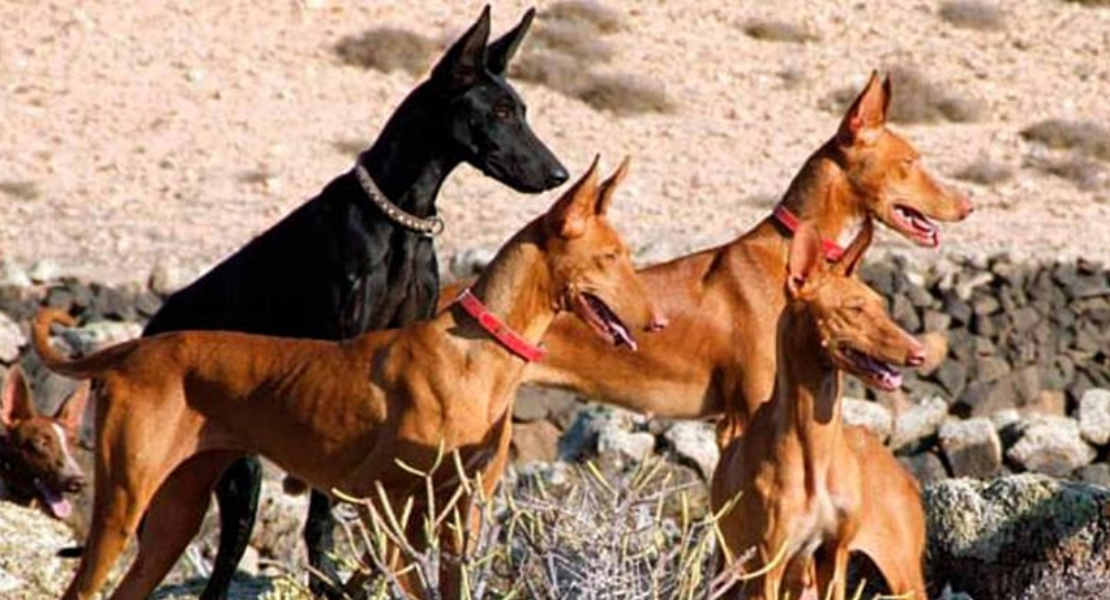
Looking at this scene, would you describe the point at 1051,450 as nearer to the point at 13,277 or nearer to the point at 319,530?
the point at 13,277

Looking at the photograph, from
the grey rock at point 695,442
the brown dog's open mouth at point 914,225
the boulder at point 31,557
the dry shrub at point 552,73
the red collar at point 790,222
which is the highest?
the red collar at point 790,222

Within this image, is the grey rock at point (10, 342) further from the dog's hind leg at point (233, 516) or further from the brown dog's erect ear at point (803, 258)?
the brown dog's erect ear at point (803, 258)

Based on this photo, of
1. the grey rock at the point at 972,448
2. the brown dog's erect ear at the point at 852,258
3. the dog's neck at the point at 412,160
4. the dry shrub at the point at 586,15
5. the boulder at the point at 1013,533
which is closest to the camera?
the brown dog's erect ear at the point at 852,258

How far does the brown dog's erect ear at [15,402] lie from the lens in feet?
53.5

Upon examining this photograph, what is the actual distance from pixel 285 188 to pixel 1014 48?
297 inches

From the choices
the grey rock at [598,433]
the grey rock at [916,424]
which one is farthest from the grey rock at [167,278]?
the grey rock at [916,424]

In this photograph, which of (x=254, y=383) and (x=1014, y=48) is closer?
(x=254, y=383)

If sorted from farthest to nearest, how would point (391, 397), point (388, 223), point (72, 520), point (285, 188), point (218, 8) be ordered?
point (218, 8), point (285, 188), point (72, 520), point (388, 223), point (391, 397)

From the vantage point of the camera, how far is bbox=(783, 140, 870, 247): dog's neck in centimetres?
1316

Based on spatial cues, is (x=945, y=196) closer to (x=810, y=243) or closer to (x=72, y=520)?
(x=810, y=243)

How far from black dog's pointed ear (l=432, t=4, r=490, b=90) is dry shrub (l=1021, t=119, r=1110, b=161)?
50.8 ft

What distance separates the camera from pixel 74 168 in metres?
26.3

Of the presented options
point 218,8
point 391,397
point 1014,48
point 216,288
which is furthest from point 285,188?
point 391,397

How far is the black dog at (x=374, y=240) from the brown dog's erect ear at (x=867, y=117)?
102 cm
